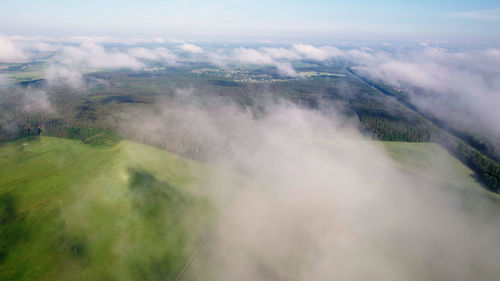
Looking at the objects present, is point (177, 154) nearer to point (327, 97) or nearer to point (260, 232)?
point (260, 232)

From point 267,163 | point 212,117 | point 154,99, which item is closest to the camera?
point 267,163

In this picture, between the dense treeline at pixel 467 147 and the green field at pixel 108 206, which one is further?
the dense treeline at pixel 467 147

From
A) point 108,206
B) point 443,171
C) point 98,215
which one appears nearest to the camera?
point 98,215

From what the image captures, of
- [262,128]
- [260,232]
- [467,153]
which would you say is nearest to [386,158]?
[467,153]

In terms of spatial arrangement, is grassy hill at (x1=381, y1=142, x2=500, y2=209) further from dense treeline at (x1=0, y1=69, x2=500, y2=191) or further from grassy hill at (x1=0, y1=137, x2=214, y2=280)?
grassy hill at (x1=0, y1=137, x2=214, y2=280)

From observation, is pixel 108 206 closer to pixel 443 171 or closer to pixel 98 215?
pixel 98 215

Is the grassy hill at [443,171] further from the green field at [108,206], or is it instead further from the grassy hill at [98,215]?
the grassy hill at [98,215]

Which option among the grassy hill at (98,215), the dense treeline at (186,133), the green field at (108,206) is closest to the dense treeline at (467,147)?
the dense treeline at (186,133)

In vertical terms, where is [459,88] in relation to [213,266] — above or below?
above

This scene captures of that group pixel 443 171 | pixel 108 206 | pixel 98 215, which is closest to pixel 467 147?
pixel 443 171
